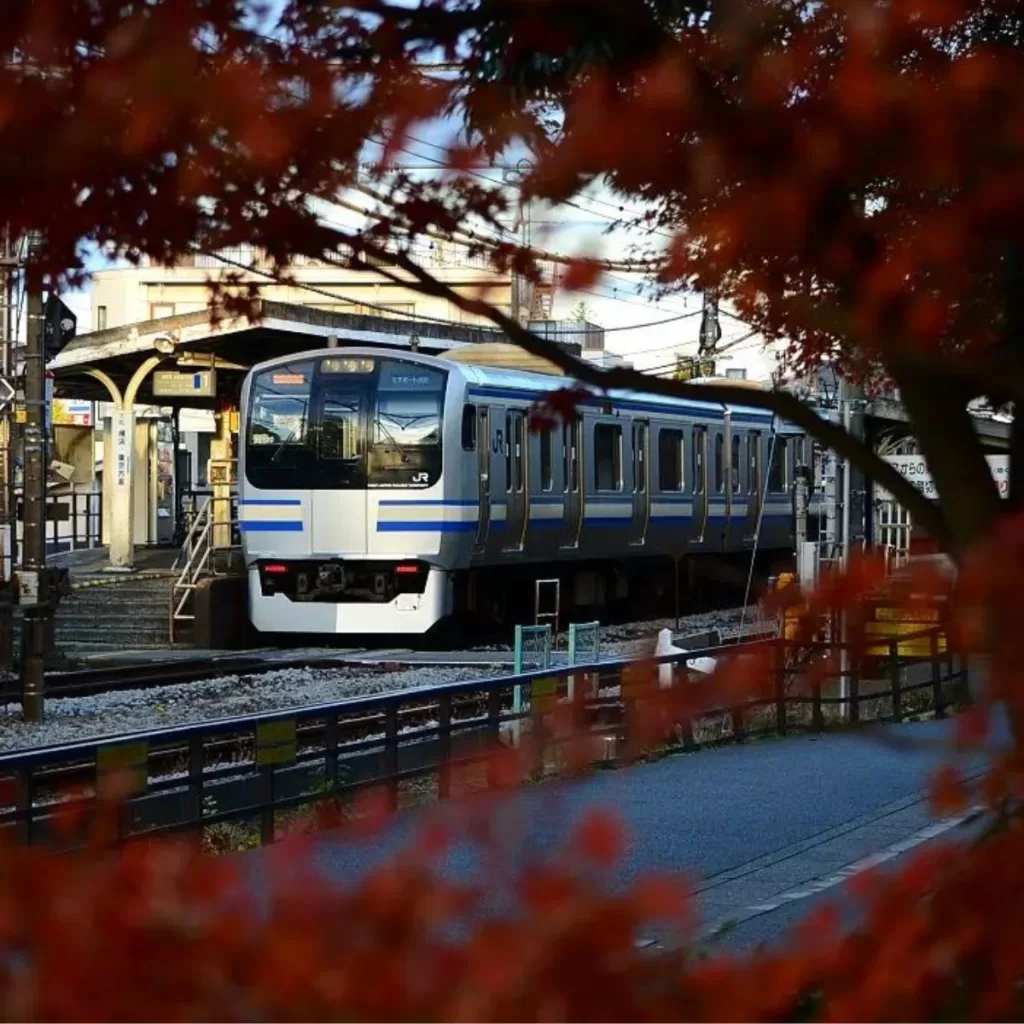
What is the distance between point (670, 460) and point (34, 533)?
1273 cm

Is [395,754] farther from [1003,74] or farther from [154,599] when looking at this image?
[154,599]

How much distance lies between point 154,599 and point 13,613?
5.65 m

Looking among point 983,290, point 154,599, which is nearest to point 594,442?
point 154,599

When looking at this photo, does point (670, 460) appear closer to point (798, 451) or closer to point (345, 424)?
point (798, 451)

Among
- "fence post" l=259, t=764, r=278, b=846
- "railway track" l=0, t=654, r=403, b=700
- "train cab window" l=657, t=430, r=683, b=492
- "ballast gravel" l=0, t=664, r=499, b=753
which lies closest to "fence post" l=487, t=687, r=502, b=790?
"fence post" l=259, t=764, r=278, b=846

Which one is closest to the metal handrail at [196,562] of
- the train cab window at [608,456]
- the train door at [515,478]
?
the train door at [515,478]

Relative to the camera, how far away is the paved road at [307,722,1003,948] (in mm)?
8727

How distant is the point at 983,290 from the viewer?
14.2 ft

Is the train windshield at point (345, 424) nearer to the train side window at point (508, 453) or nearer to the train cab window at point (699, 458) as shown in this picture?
the train side window at point (508, 453)

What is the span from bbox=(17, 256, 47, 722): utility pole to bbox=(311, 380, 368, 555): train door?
20.4 ft

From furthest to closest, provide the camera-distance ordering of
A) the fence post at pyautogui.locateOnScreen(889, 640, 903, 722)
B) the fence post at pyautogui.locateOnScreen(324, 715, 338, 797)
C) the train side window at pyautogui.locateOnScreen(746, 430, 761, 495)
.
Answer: the train side window at pyautogui.locateOnScreen(746, 430, 761, 495), the fence post at pyautogui.locateOnScreen(889, 640, 903, 722), the fence post at pyautogui.locateOnScreen(324, 715, 338, 797)

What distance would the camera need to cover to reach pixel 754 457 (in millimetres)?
30969

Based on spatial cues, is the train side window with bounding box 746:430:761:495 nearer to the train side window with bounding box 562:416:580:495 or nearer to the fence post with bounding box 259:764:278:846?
the train side window with bounding box 562:416:580:495

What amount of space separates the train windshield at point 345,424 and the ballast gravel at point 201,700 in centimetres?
314
